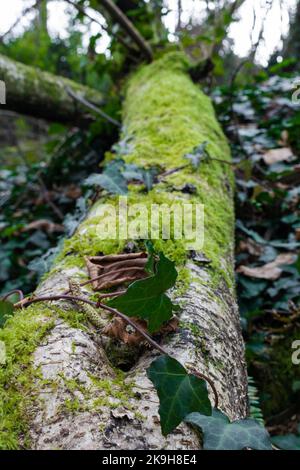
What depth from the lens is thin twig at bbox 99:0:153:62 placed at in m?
3.52

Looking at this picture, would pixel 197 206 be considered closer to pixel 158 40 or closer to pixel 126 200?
pixel 126 200

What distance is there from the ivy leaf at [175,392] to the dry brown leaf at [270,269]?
1.41 m

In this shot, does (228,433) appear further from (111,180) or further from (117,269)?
(111,180)

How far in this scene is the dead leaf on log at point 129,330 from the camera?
998 mm

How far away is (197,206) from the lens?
1.67 metres

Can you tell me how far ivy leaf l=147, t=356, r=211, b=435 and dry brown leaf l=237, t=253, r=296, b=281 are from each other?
141cm

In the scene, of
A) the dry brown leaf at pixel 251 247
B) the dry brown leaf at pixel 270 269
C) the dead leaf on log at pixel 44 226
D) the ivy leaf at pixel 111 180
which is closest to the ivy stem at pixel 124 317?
the ivy leaf at pixel 111 180

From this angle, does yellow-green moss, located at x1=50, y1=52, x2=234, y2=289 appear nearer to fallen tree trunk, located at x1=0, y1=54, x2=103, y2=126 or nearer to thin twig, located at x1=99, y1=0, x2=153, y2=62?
thin twig, located at x1=99, y1=0, x2=153, y2=62

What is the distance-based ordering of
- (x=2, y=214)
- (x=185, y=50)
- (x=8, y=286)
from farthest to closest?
(x=185, y=50), (x=2, y=214), (x=8, y=286)

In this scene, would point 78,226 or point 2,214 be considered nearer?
point 78,226

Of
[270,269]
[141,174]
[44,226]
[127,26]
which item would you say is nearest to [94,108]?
[127,26]

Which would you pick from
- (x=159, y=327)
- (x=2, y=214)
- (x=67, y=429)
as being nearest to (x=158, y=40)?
(x=2, y=214)

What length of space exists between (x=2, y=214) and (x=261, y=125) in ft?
8.42

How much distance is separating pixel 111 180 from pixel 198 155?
534mm
